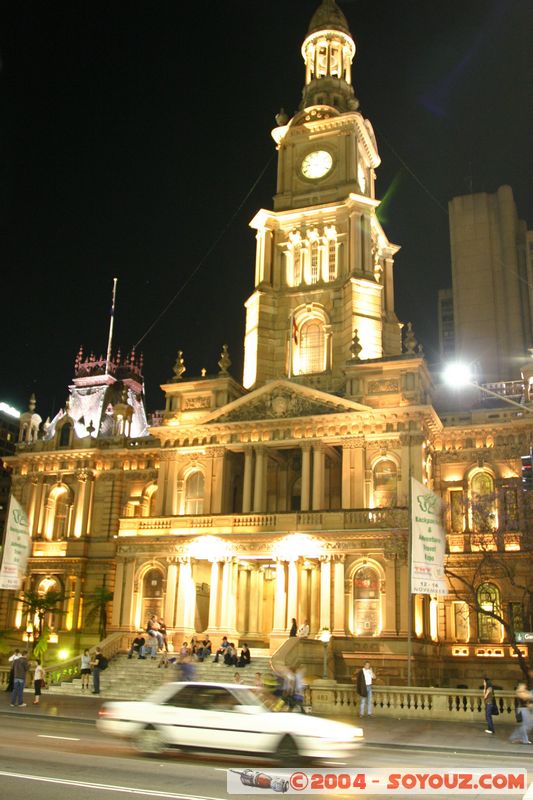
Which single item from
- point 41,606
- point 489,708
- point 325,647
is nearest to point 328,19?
point 41,606

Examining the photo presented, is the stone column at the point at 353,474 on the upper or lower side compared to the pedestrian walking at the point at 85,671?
upper

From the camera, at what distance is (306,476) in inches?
1879

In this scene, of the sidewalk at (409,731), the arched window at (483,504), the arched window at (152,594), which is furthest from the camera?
the arched window at (152,594)

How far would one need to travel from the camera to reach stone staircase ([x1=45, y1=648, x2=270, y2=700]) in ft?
119

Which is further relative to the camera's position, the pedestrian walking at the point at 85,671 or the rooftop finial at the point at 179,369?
the rooftop finial at the point at 179,369

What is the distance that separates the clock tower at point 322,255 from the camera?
183 feet

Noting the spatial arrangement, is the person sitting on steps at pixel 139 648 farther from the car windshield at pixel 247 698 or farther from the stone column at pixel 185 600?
the car windshield at pixel 247 698

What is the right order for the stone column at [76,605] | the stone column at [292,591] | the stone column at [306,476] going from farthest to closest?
the stone column at [76,605] < the stone column at [306,476] < the stone column at [292,591]

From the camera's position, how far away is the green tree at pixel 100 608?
52.1 m

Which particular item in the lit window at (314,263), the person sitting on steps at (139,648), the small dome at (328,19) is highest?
the small dome at (328,19)

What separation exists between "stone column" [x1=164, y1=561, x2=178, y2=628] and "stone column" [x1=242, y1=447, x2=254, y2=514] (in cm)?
516

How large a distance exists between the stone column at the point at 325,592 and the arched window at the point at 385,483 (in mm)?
4791

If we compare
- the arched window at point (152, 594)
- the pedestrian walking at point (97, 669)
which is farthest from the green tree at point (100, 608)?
the pedestrian walking at point (97, 669)

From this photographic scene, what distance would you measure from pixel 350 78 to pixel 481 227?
98.0 feet
